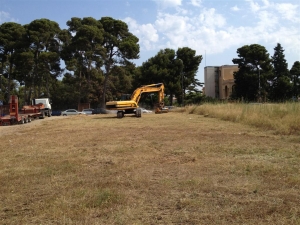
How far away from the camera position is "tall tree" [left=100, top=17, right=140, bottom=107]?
5288 cm

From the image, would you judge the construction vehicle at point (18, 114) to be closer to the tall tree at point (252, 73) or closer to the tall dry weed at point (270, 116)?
the tall dry weed at point (270, 116)

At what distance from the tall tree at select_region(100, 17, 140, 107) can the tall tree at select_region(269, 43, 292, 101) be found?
77.0ft

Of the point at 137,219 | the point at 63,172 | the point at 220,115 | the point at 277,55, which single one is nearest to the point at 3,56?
the point at 220,115

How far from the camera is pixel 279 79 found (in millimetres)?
54406

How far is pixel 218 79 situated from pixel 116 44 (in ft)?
85.4

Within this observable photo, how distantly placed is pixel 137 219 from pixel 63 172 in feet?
10.6

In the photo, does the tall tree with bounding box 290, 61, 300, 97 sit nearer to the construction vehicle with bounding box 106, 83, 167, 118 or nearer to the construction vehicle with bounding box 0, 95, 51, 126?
the construction vehicle with bounding box 106, 83, 167, 118

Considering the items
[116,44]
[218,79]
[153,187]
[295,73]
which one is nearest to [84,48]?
[116,44]

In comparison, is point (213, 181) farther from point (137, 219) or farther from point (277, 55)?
point (277, 55)

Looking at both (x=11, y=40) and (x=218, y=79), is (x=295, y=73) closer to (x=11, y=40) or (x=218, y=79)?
(x=218, y=79)

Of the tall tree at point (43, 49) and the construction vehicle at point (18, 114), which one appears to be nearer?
the construction vehicle at point (18, 114)

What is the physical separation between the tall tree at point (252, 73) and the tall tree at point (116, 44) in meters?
17.8

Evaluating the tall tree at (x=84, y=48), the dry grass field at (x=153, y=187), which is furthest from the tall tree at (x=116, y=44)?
the dry grass field at (x=153, y=187)

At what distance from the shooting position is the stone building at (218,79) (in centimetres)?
6762
